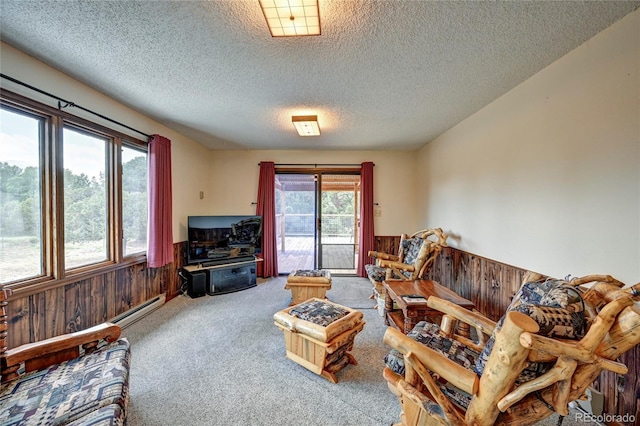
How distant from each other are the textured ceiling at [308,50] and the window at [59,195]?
39cm

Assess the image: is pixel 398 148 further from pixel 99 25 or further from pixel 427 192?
pixel 99 25

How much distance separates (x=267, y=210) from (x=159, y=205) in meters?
1.79

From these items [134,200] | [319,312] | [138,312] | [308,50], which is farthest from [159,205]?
[308,50]

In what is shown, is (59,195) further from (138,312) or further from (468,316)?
(468,316)

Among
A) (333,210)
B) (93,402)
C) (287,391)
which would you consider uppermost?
Result: (333,210)

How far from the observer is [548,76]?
72.6 inches

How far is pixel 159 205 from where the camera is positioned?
2.94 m

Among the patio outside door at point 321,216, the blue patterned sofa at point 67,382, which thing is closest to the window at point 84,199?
the blue patterned sofa at point 67,382

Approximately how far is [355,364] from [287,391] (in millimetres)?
606

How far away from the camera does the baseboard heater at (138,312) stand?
2.46 m

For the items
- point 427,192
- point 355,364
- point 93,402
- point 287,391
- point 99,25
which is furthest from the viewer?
point 427,192

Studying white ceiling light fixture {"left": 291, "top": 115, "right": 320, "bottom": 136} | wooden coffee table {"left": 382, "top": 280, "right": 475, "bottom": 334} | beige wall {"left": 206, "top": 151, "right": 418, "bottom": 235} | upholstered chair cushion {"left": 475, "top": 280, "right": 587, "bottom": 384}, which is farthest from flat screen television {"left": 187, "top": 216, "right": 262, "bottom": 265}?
upholstered chair cushion {"left": 475, "top": 280, "right": 587, "bottom": 384}

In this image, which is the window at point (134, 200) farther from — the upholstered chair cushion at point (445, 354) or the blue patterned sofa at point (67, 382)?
the upholstered chair cushion at point (445, 354)

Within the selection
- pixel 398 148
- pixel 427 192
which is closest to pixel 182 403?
pixel 427 192
